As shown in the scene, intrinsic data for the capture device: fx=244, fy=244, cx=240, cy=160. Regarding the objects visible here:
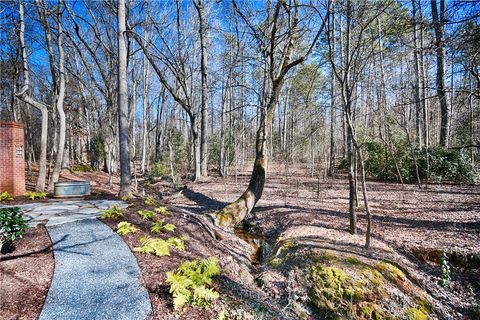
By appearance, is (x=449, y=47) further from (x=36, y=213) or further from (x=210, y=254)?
(x=36, y=213)

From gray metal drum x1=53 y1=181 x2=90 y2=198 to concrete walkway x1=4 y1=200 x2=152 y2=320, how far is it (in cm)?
219

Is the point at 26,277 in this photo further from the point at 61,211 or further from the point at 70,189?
the point at 70,189

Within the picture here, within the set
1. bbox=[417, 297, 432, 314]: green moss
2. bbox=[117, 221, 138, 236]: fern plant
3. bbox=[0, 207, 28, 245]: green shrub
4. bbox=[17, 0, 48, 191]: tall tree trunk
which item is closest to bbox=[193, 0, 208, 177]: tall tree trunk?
bbox=[17, 0, 48, 191]: tall tree trunk

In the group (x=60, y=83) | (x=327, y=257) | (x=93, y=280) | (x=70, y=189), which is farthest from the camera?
(x=60, y=83)

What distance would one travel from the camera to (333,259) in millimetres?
3797

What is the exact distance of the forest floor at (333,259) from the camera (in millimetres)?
3068

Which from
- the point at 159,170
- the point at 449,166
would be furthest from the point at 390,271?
the point at 159,170

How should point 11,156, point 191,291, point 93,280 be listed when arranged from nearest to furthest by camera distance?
point 191,291, point 93,280, point 11,156

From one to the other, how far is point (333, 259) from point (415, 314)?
3.66ft

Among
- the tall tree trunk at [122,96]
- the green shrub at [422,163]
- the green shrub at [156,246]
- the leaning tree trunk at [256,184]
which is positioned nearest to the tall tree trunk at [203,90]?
the tall tree trunk at [122,96]

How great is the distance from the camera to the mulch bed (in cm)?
220

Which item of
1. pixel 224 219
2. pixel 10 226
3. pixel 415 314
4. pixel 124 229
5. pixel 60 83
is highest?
pixel 60 83

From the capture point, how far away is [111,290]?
2.54m

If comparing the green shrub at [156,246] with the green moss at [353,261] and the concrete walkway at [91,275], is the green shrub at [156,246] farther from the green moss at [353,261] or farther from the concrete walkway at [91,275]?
the green moss at [353,261]
